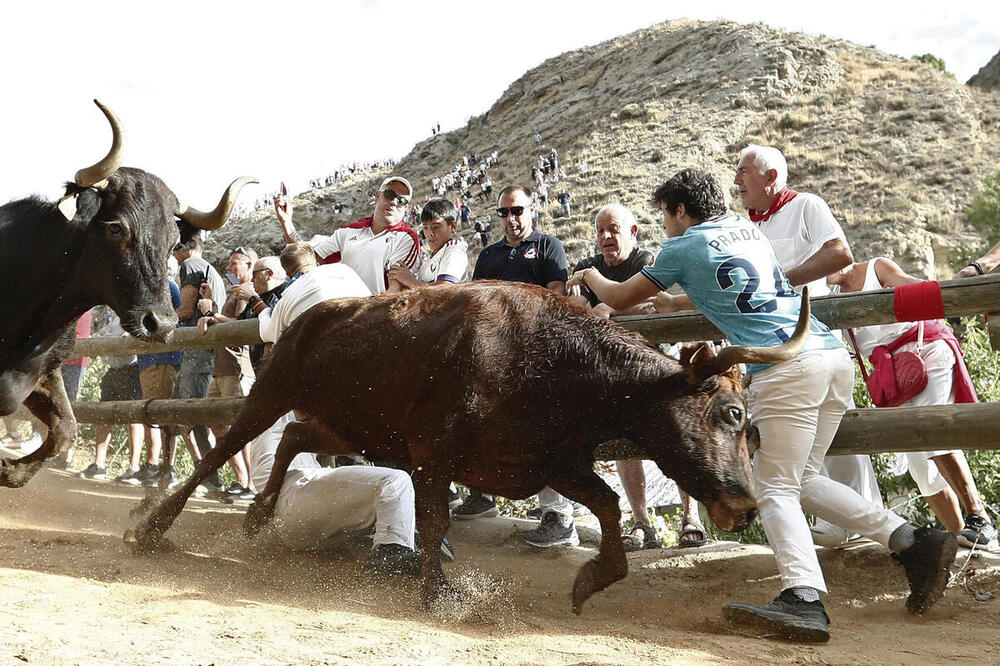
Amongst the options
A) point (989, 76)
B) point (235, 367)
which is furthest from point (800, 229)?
point (989, 76)

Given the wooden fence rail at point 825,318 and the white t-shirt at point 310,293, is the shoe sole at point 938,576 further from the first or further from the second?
the white t-shirt at point 310,293

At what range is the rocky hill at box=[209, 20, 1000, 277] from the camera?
129ft

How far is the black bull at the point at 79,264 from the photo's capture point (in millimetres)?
5184

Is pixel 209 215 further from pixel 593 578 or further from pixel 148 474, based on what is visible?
pixel 148 474

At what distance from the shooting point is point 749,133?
1890 inches

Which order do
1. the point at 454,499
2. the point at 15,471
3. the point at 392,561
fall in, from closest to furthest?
1. the point at 392,561
2. the point at 15,471
3. the point at 454,499

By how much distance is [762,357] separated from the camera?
13.3ft

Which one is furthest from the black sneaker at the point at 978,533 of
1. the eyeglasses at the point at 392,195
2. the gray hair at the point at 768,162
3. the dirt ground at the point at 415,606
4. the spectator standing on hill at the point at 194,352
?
the spectator standing on hill at the point at 194,352

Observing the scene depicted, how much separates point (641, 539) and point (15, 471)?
12.9ft

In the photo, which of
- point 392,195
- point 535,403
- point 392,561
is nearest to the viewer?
point 535,403

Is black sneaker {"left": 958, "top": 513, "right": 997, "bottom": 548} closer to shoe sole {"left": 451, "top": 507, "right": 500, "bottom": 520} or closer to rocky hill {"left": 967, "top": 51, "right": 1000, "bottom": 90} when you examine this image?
shoe sole {"left": 451, "top": 507, "right": 500, "bottom": 520}

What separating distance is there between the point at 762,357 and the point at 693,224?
1.06 meters

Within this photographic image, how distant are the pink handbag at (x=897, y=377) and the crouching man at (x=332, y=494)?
291 cm

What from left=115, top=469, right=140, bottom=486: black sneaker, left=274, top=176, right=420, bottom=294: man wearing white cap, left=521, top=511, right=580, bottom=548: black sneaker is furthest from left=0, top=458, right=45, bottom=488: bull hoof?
left=521, top=511, right=580, bottom=548: black sneaker
